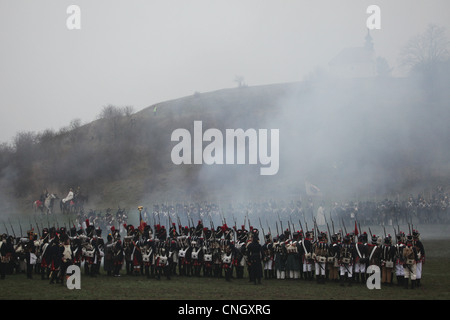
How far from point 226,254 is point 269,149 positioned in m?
49.9

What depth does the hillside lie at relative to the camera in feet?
201

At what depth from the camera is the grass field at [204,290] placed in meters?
14.4

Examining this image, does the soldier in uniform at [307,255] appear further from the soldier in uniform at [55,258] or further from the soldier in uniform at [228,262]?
the soldier in uniform at [55,258]

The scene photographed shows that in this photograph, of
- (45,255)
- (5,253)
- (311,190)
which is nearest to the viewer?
(45,255)

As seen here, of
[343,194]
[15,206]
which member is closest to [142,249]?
[343,194]

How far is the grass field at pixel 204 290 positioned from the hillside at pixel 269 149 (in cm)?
4012

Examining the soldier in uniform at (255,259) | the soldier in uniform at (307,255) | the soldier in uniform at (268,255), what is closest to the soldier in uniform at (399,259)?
the soldier in uniform at (307,255)

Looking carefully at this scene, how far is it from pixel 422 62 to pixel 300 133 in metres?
26.0

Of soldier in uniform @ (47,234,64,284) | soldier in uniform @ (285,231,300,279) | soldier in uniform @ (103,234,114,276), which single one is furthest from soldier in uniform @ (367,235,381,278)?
soldier in uniform @ (47,234,64,284)

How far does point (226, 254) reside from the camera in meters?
18.3

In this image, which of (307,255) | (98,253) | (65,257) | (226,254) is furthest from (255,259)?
(65,257)

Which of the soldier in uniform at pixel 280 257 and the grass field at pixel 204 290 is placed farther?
the soldier in uniform at pixel 280 257

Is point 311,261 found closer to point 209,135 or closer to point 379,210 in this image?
point 379,210

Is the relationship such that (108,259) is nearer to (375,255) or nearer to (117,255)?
(117,255)
